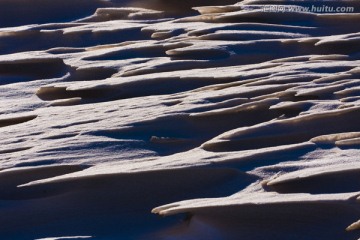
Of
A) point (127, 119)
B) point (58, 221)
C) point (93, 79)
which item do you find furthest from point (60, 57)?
point (58, 221)

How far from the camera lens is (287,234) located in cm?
146

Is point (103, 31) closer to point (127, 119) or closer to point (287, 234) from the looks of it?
point (127, 119)

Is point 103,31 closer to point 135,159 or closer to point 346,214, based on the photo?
point 135,159

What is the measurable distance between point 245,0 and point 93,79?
813 mm

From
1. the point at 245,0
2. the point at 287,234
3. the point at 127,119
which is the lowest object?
the point at 287,234

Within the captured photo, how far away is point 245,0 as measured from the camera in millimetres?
2934

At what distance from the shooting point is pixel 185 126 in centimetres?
192

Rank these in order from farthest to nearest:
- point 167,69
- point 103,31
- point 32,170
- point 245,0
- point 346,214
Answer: point 245,0 → point 103,31 → point 167,69 → point 32,170 → point 346,214

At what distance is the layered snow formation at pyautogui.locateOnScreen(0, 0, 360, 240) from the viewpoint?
1524mm

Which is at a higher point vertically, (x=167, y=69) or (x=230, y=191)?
(x=167, y=69)

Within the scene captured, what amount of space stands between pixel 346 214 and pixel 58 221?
0.56 m

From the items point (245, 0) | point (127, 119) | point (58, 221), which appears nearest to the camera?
point (58, 221)

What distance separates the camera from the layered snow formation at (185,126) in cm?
152

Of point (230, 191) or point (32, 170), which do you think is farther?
point (32, 170)
